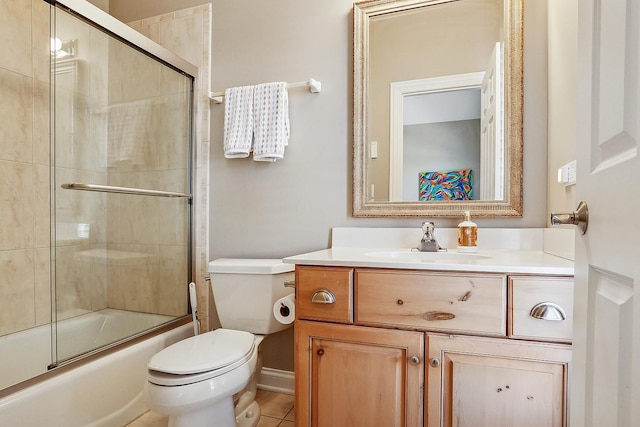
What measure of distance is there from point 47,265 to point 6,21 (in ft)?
3.99

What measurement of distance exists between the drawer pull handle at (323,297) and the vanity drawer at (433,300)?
0.29 feet

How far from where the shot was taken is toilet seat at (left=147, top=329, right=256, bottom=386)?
1.20m

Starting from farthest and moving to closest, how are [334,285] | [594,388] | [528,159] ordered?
[528,159] → [334,285] → [594,388]

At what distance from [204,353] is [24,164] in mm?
1352

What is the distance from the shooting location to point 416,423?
1.09 metres

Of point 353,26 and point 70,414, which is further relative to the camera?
point 353,26

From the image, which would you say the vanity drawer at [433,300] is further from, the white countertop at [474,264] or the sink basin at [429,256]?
the sink basin at [429,256]

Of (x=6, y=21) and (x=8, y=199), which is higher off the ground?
(x=6, y=21)

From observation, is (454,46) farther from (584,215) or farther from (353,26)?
(584,215)

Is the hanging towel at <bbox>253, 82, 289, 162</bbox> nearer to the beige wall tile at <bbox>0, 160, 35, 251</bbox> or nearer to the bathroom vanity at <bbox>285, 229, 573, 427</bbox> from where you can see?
the bathroom vanity at <bbox>285, 229, 573, 427</bbox>

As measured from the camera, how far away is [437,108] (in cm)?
161

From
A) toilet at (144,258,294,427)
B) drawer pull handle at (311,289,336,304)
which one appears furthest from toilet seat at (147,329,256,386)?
drawer pull handle at (311,289,336,304)

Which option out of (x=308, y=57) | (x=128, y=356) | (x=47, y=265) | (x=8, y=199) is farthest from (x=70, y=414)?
(x=308, y=57)

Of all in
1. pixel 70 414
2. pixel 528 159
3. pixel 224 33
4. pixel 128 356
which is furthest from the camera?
pixel 224 33
